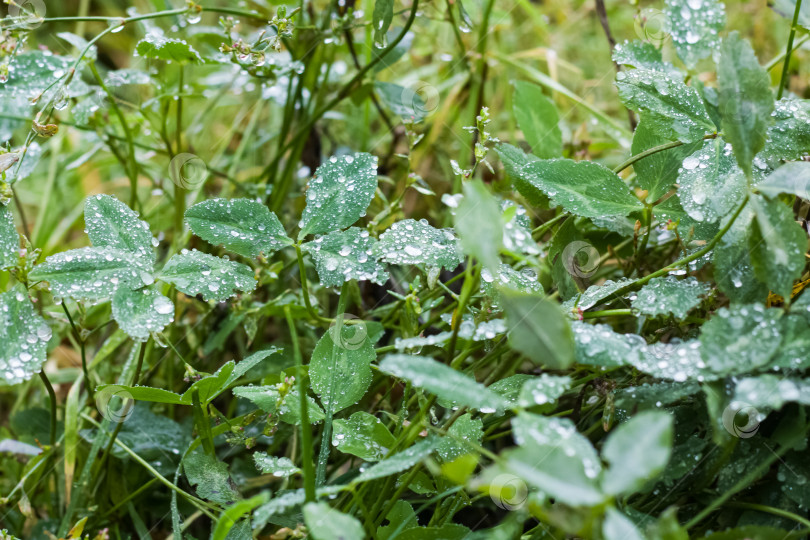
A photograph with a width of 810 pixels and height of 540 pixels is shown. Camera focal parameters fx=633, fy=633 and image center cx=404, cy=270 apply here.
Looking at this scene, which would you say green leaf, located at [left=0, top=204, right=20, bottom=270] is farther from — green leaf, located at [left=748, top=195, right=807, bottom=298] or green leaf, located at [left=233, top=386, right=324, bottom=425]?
green leaf, located at [left=748, top=195, right=807, bottom=298]

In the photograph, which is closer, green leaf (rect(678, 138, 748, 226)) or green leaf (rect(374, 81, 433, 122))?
green leaf (rect(678, 138, 748, 226))

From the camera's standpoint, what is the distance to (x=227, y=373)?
59cm

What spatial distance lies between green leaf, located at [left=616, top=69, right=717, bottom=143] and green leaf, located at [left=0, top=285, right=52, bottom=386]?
61 cm

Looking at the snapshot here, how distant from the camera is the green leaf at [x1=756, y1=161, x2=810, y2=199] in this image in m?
0.49

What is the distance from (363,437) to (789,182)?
16.4 inches

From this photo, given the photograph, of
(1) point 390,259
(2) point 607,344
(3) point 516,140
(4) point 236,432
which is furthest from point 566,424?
(3) point 516,140

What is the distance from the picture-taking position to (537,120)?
88cm

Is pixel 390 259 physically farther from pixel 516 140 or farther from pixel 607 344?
pixel 516 140

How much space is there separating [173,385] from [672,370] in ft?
2.10
